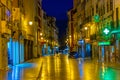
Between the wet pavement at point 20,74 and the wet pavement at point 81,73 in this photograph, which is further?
the wet pavement at point 81,73

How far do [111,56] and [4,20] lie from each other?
2081cm

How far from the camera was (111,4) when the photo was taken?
52.6 metres

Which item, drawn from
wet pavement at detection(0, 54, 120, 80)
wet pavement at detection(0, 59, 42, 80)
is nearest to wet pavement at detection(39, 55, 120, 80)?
wet pavement at detection(0, 54, 120, 80)

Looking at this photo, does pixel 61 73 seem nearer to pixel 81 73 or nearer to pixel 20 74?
pixel 81 73

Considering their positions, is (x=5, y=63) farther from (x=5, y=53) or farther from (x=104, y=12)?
(x=104, y=12)

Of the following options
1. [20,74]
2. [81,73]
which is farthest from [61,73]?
[20,74]

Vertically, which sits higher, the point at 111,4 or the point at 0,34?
the point at 111,4

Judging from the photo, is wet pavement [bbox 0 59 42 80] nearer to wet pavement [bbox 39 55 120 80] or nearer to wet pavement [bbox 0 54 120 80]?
wet pavement [bbox 0 54 120 80]

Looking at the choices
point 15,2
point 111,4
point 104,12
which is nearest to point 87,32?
point 104,12

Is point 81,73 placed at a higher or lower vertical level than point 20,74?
lower

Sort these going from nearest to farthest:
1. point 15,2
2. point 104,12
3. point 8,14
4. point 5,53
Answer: point 5,53
point 8,14
point 15,2
point 104,12

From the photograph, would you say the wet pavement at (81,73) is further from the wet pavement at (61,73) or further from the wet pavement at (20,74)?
the wet pavement at (20,74)

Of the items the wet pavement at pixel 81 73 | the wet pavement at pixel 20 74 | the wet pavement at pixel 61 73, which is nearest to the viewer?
the wet pavement at pixel 20 74

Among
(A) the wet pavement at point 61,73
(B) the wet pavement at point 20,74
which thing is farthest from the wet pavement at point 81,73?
(B) the wet pavement at point 20,74
